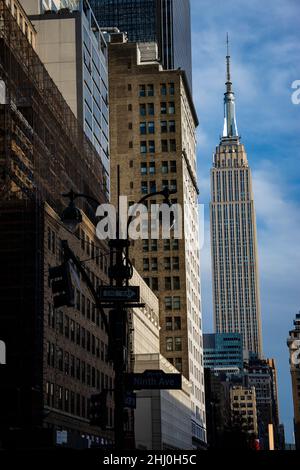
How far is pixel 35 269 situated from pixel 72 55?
156ft

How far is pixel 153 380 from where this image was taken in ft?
90.6

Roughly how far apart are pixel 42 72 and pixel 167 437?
56.8 m

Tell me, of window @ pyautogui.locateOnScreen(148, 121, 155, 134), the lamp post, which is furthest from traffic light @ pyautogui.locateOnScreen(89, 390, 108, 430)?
window @ pyautogui.locateOnScreen(148, 121, 155, 134)

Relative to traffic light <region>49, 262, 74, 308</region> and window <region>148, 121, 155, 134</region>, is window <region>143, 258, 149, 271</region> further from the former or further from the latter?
traffic light <region>49, 262, 74, 308</region>

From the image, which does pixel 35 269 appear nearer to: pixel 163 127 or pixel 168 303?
pixel 168 303

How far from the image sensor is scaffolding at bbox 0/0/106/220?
70.4 m

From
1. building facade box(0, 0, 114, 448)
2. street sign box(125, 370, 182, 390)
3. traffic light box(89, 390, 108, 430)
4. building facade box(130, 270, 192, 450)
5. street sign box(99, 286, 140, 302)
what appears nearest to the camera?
traffic light box(89, 390, 108, 430)

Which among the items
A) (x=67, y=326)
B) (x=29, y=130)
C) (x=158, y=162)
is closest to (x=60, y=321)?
(x=67, y=326)

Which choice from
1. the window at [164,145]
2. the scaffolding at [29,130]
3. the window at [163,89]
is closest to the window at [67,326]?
the scaffolding at [29,130]

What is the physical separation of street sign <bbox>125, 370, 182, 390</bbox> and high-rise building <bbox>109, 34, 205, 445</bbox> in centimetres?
12883

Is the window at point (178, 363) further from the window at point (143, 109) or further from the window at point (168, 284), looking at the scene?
the window at point (143, 109)

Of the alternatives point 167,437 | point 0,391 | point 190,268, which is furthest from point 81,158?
point 190,268

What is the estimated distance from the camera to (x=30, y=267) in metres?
69.1
